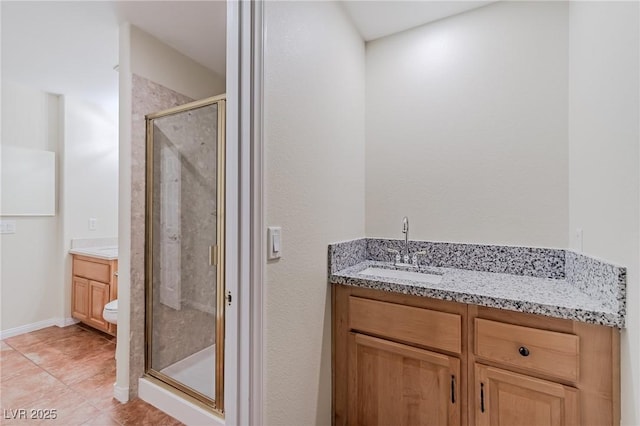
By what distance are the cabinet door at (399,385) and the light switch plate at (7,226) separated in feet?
10.8

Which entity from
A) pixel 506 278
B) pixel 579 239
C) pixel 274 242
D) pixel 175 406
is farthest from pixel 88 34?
pixel 579 239

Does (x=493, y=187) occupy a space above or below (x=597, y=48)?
below

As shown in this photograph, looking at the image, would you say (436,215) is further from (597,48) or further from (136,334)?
(136,334)

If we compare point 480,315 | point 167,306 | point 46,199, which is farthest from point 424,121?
point 46,199

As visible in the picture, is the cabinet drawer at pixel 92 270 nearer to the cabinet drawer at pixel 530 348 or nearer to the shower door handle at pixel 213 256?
the shower door handle at pixel 213 256

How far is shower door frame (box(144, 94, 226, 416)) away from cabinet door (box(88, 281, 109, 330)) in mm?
1065

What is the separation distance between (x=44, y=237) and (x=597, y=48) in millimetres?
4343

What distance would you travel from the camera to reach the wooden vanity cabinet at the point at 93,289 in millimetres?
2600

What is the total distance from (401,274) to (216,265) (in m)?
1.13

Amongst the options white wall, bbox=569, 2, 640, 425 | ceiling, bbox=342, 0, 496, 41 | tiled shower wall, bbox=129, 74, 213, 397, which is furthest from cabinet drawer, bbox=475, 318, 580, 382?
tiled shower wall, bbox=129, 74, 213, 397

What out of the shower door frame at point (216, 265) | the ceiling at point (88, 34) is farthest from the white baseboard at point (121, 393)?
the ceiling at point (88, 34)

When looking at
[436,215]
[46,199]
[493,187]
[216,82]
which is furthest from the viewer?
[46,199]

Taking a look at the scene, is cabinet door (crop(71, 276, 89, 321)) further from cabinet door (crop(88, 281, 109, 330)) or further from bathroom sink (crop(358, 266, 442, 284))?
bathroom sink (crop(358, 266, 442, 284))

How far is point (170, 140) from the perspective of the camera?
1.98 metres
